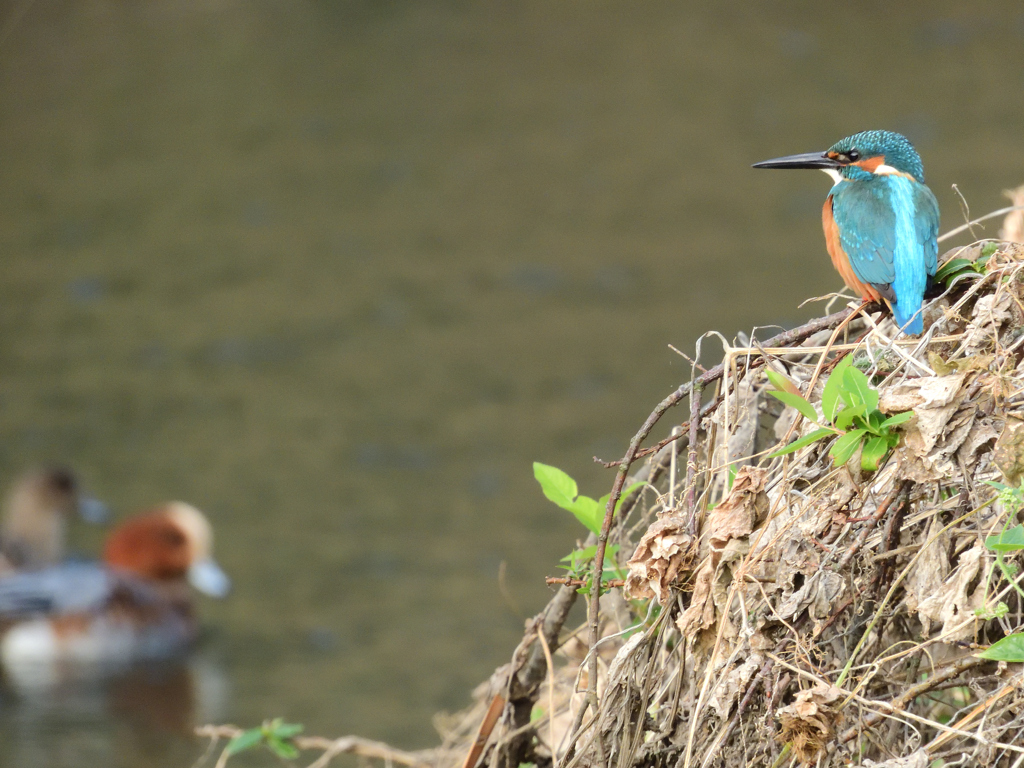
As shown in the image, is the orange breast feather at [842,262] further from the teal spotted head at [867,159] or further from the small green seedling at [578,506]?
the small green seedling at [578,506]

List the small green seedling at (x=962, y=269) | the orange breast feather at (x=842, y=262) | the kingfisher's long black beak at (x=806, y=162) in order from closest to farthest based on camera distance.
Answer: the small green seedling at (x=962, y=269), the orange breast feather at (x=842, y=262), the kingfisher's long black beak at (x=806, y=162)

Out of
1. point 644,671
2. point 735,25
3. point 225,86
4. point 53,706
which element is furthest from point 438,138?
point 644,671

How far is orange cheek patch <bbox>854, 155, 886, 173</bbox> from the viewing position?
81.0 inches

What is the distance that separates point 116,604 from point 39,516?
60cm

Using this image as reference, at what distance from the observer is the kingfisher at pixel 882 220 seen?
1.66m

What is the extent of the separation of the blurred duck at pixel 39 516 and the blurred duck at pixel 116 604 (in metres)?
0.23

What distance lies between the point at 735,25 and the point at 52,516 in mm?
9765

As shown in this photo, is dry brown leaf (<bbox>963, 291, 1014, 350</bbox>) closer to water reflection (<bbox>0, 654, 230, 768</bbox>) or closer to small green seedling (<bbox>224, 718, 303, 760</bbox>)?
small green seedling (<bbox>224, 718, 303, 760</bbox>)

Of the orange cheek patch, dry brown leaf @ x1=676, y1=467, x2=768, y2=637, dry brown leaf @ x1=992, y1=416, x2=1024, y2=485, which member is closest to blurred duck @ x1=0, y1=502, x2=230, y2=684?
the orange cheek patch

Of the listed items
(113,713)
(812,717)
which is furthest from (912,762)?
(113,713)

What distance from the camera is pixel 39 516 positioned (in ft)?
20.0

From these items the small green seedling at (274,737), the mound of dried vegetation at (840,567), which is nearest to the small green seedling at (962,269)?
the mound of dried vegetation at (840,567)

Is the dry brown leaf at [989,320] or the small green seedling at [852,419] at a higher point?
the dry brown leaf at [989,320]

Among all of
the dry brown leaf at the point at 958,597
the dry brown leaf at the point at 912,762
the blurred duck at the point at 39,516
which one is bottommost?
the dry brown leaf at the point at 912,762
